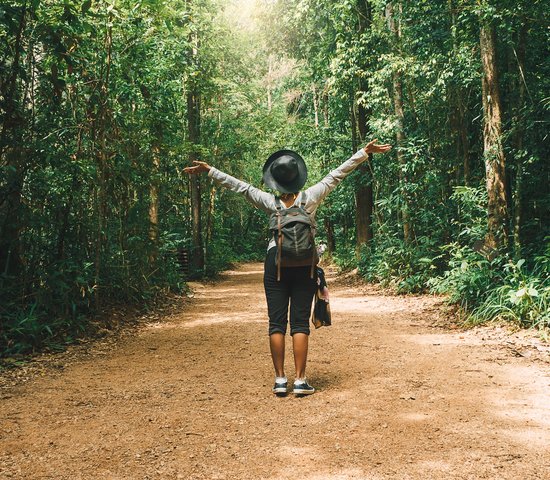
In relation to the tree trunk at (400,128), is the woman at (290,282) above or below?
below

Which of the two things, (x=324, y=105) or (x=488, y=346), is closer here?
(x=488, y=346)

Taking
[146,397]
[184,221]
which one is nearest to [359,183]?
[184,221]

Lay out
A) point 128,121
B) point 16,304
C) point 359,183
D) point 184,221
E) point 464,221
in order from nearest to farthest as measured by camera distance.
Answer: point 16,304
point 128,121
point 464,221
point 359,183
point 184,221

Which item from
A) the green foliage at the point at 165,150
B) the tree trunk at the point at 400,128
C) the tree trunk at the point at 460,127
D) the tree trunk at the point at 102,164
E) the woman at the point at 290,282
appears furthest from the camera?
the tree trunk at the point at 400,128

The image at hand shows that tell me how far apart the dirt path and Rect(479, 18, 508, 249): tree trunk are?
6.85 feet

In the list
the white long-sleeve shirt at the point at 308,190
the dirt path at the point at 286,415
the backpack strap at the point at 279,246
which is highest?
the white long-sleeve shirt at the point at 308,190

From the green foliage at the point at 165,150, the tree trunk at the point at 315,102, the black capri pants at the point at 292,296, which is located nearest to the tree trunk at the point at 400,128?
the green foliage at the point at 165,150

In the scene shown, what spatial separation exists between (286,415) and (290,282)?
1220mm

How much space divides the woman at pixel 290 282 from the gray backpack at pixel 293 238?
116 mm

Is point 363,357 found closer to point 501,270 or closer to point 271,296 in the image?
point 271,296

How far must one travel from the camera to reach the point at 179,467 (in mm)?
3301

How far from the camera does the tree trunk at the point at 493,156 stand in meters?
8.56

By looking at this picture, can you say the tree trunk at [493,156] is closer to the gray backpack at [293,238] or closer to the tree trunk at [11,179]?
the gray backpack at [293,238]

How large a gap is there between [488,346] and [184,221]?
16.1 meters
